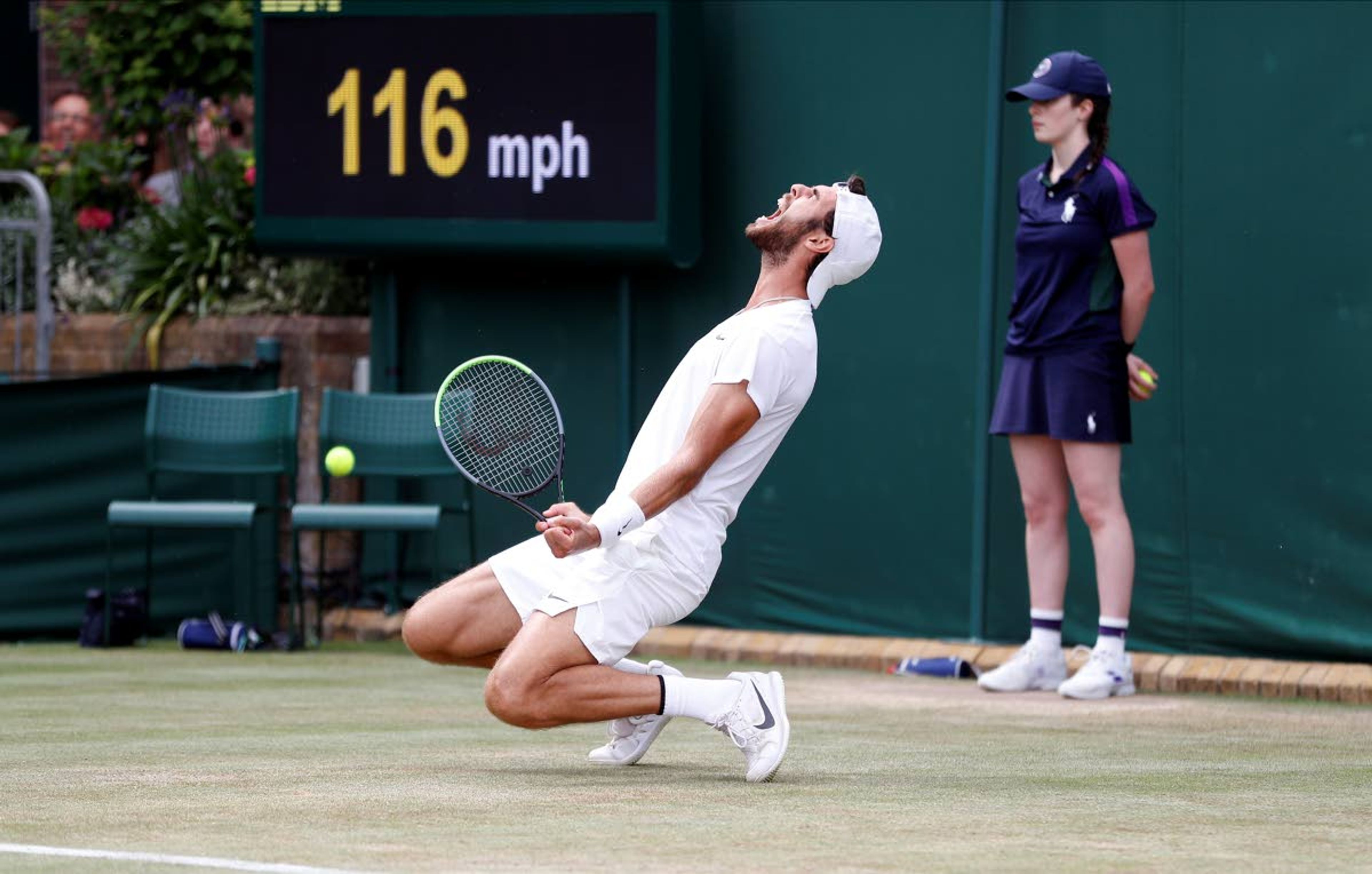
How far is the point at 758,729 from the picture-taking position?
19.2 ft

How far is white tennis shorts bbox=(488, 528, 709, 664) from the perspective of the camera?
5875mm

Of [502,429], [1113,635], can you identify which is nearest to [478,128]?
[1113,635]

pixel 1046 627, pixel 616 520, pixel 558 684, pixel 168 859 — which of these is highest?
pixel 616 520

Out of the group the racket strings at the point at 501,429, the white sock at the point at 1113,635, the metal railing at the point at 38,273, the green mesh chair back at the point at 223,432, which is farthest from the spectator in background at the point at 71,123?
the racket strings at the point at 501,429

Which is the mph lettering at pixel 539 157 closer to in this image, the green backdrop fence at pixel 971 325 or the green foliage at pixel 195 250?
the green backdrop fence at pixel 971 325

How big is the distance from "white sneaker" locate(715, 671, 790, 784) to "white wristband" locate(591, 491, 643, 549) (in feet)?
1.66

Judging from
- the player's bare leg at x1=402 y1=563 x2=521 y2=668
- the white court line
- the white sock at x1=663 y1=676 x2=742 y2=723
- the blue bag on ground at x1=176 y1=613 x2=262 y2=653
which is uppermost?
the player's bare leg at x1=402 y1=563 x2=521 y2=668

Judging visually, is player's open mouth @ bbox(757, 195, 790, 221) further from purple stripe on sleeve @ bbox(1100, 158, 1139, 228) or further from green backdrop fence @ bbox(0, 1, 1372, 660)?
green backdrop fence @ bbox(0, 1, 1372, 660)

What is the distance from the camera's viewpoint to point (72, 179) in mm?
13234

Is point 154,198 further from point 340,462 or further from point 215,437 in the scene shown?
point 340,462

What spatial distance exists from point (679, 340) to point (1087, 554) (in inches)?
83.8

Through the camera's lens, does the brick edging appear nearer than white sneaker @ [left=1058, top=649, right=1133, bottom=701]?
No

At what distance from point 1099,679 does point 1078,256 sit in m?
1.48

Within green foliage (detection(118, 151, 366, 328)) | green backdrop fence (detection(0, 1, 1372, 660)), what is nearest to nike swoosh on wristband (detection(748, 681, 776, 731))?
green backdrop fence (detection(0, 1, 1372, 660))
